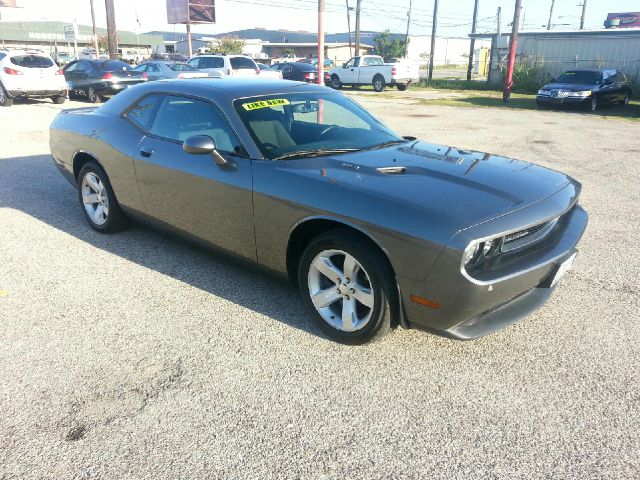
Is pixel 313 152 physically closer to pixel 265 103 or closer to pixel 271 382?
pixel 265 103

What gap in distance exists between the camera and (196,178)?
149 inches

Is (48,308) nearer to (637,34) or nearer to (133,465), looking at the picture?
(133,465)

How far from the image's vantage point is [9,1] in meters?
85.7

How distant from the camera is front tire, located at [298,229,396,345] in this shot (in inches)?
114

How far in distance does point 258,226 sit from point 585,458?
A: 2202mm

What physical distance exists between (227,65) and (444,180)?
20.1 metres

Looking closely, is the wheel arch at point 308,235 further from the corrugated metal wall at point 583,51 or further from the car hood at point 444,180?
the corrugated metal wall at point 583,51

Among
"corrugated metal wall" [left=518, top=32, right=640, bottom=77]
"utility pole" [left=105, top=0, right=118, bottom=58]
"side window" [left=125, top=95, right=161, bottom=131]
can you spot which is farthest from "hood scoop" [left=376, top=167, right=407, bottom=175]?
"corrugated metal wall" [left=518, top=32, right=640, bottom=77]

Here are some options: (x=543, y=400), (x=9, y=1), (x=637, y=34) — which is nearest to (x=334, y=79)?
(x=637, y=34)

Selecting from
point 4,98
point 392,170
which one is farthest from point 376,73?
point 392,170

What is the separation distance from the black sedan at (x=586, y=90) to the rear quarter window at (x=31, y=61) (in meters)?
16.5

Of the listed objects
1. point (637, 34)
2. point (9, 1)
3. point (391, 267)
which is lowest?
point (391, 267)

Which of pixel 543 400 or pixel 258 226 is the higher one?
pixel 258 226

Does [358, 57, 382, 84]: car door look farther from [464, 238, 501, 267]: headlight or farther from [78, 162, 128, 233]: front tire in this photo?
[464, 238, 501, 267]: headlight
